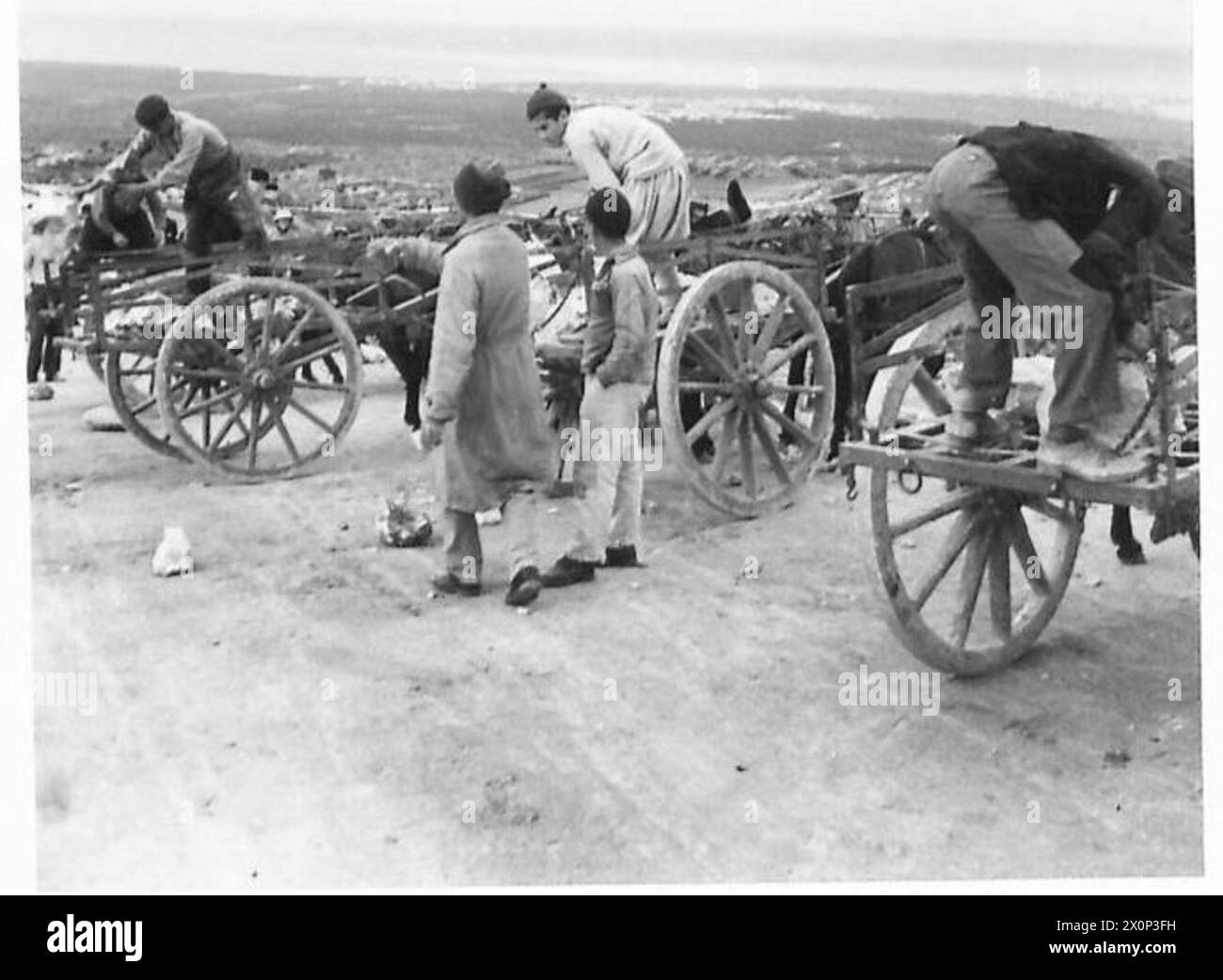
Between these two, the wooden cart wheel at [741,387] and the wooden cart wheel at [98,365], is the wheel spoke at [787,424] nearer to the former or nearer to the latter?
the wooden cart wheel at [741,387]

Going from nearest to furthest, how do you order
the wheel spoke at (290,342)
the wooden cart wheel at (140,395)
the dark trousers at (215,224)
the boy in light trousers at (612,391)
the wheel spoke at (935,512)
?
the wheel spoke at (935,512) → the boy in light trousers at (612,391) → the dark trousers at (215,224) → the wooden cart wheel at (140,395) → the wheel spoke at (290,342)

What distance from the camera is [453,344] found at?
452cm

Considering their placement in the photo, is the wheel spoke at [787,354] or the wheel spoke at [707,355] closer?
the wheel spoke at [707,355]

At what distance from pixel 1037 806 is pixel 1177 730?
509mm

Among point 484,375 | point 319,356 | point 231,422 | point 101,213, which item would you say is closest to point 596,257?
point 484,375

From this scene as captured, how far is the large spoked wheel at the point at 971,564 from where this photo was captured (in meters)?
4.05

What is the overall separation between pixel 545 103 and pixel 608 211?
352 mm

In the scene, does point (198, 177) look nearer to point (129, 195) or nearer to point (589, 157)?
point (129, 195)

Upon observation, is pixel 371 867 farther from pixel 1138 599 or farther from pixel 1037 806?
pixel 1138 599

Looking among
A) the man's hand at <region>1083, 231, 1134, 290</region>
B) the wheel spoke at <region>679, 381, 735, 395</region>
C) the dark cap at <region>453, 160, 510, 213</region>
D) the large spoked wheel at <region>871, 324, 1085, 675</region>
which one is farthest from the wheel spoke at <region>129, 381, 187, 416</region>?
the man's hand at <region>1083, 231, 1134, 290</region>

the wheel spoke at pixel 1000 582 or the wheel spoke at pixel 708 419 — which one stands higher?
the wheel spoke at pixel 708 419

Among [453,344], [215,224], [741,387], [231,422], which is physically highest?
[215,224]

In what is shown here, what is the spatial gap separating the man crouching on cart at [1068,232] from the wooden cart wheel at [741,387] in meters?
1.47

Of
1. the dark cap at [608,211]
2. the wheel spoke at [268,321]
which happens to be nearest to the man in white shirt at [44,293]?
the wheel spoke at [268,321]
